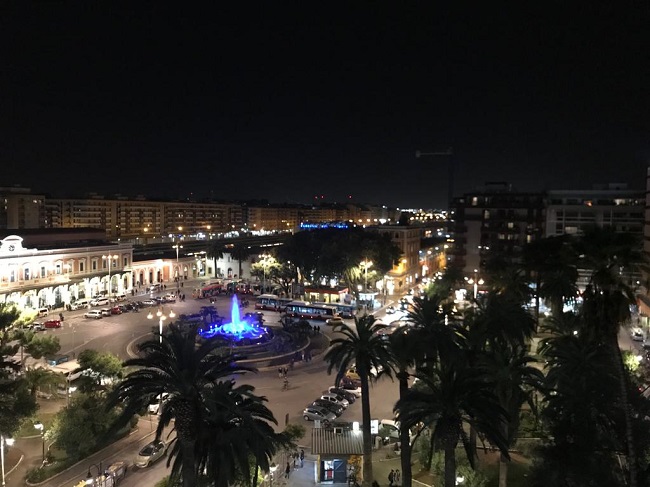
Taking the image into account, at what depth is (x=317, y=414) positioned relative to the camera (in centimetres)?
3016

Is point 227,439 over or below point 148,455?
over

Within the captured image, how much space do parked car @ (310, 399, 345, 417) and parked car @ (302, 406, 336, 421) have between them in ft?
1.31

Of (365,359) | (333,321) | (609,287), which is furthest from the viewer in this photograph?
(333,321)

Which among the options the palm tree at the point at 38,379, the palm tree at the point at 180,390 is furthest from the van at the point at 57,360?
the palm tree at the point at 180,390

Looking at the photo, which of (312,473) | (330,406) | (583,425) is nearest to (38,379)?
(312,473)

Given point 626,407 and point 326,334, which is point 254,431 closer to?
point 626,407

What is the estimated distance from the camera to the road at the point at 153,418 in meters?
24.1

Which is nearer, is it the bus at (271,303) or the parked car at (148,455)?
the parked car at (148,455)

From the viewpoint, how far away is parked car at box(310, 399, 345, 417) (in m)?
30.9

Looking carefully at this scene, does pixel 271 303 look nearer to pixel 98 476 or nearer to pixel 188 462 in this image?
pixel 98 476

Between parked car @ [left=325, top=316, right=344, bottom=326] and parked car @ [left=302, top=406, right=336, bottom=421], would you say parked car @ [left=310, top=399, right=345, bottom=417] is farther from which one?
parked car @ [left=325, top=316, right=344, bottom=326]

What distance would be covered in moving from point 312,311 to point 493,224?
3256cm

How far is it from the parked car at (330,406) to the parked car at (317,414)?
400 mm

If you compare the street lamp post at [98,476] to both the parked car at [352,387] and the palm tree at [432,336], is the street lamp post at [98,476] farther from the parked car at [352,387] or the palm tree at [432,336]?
the parked car at [352,387]
